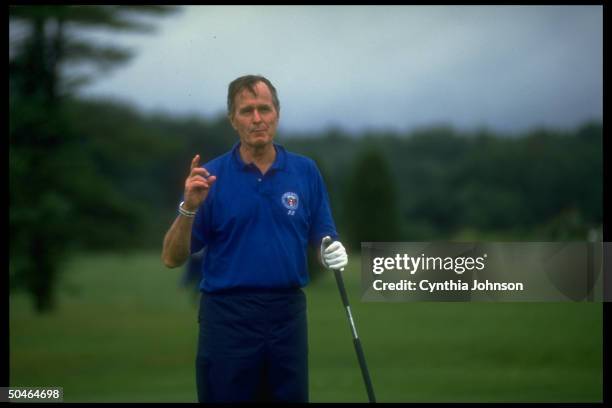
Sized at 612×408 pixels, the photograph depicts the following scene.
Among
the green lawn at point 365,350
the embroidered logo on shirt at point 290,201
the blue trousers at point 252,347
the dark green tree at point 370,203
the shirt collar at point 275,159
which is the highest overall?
Answer: the dark green tree at point 370,203

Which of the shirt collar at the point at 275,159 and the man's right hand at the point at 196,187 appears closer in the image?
the man's right hand at the point at 196,187

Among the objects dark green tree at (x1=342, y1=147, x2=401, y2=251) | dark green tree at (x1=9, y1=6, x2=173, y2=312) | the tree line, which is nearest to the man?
dark green tree at (x1=9, y1=6, x2=173, y2=312)

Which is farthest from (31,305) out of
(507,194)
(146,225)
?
(507,194)

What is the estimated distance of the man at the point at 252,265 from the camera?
5.23 metres

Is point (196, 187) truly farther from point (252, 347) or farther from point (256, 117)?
point (252, 347)

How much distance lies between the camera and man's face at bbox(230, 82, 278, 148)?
5332 millimetres

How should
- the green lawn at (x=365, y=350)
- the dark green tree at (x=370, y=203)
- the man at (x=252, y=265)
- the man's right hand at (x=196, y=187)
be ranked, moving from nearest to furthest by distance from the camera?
the man's right hand at (x=196, y=187)
the man at (x=252, y=265)
the green lawn at (x=365, y=350)
the dark green tree at (x=370, y=203)

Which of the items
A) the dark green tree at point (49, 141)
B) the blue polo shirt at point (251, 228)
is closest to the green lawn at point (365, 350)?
the dark green tree at point (49, 141)

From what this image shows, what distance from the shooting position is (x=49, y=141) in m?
16.0

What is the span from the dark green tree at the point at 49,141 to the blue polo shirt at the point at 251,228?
7.03 m

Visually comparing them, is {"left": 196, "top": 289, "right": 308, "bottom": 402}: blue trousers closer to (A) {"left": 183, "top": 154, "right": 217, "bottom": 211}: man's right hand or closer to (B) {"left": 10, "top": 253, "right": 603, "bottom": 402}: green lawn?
(A) {"left": 183, "top": 154, "right": 217, "bottom": 211}: man's right hand

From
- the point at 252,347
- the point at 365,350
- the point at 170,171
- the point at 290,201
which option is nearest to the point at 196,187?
the point at 290,201

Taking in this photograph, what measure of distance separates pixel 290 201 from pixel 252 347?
63 centimetres

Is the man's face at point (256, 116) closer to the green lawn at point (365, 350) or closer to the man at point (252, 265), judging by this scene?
the man at point (252, 265)
